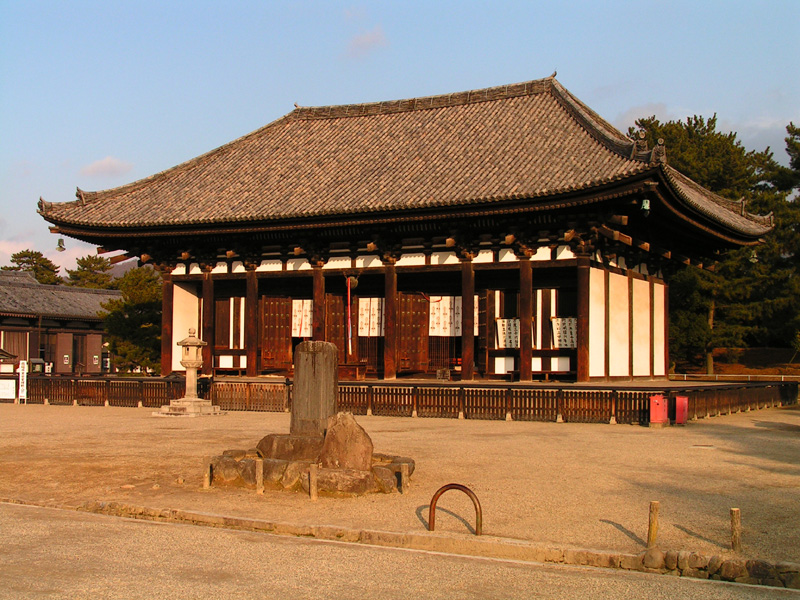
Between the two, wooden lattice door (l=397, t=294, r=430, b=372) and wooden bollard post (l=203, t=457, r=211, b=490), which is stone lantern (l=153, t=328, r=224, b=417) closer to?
wooden lattice door (l=397, t=294, r=430, b=372)

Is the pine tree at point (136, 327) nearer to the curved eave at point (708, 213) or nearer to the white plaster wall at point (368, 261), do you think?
the white plaster wall at point (368, 261)

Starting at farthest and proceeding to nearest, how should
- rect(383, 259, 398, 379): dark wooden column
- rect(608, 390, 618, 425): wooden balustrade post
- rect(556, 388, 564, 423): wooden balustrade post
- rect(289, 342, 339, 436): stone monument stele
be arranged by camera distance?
rect(383, 259, 398, 379): dark wooden column
rect(556, 388, 564, 423): wooden balustrade post
rect(608, 390, 618, 425): wooden balustrade post
rect(289, 342, 339, 436): stone monument stele

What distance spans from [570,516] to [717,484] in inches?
121

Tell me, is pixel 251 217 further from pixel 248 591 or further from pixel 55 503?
pixel 248 591

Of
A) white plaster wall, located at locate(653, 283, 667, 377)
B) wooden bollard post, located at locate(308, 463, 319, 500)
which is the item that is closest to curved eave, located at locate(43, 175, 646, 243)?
white plaster wall, located at locate(653, 283, 667, 377)

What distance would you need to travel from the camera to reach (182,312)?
29.0 meters

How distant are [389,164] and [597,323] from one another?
8.87 m

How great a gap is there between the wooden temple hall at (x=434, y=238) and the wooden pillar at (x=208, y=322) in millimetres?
77

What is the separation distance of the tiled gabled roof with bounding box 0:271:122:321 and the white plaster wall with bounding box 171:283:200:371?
22342 mm

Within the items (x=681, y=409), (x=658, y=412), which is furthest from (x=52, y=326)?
(x=681, y=409)

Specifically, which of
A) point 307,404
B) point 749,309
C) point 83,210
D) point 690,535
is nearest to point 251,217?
point 83,210

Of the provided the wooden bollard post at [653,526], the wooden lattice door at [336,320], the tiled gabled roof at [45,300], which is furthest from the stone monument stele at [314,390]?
the tiled gabled roof at [45,300]

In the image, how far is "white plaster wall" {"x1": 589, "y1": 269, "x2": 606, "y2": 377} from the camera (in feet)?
74.6

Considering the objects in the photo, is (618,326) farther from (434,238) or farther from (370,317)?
(370,317)
